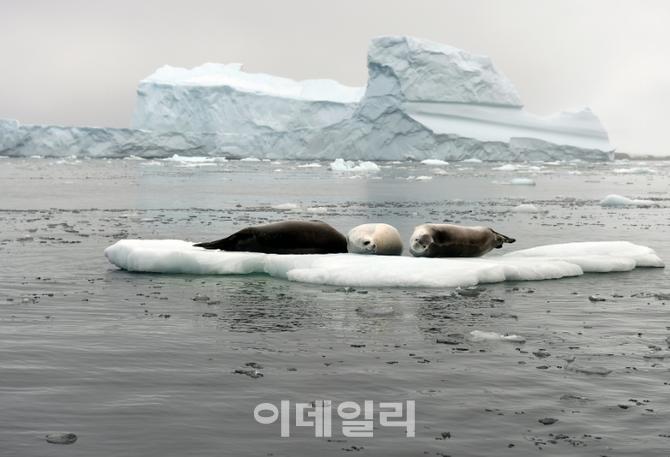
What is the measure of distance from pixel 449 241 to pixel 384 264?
5.12ft

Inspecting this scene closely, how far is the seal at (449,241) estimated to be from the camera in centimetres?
1168

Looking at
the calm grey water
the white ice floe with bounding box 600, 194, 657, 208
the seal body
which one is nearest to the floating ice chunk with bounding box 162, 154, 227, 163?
the white ice floe with bounding box 600, 194, 657, 208

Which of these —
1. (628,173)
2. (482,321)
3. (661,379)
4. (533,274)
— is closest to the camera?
(661,379)

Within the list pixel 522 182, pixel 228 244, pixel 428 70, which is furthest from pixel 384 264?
pixel 428 70

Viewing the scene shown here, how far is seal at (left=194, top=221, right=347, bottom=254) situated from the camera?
11.8 meters

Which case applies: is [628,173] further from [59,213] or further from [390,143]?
[59,213]

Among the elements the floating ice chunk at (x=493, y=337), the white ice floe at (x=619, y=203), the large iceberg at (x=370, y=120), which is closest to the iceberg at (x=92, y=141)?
the large iceberg at (x=370, y=120)

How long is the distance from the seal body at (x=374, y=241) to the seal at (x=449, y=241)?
0.86ft

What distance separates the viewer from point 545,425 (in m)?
5.23

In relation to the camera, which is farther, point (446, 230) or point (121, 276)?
point (446, 230)

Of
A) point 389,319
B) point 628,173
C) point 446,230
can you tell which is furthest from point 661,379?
point 628,173

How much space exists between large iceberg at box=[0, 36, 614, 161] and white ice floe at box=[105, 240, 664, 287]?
61.1 m

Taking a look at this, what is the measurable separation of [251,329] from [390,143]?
6981 cm

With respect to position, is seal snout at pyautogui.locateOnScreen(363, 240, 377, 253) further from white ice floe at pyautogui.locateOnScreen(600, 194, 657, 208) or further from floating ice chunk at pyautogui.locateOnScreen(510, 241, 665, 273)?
white ice floe at pyautogui.locateOnScreen(600, 194, 657, 208)
